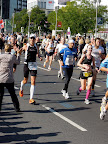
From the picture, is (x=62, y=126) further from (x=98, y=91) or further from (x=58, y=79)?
(x=58, y=79)

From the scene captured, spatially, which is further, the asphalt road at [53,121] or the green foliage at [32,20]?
the green foliage at [32,20]

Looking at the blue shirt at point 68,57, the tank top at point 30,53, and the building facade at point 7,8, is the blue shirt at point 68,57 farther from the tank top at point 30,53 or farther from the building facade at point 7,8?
the building facade at point 7,8

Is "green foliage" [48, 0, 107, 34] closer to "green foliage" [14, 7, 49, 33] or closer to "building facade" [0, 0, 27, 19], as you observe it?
"green foliage" [14, 7, 49, 33]

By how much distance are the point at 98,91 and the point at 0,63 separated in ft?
18.0

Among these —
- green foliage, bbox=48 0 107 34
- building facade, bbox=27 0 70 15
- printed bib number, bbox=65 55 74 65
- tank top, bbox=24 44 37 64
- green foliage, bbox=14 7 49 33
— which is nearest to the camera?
tank top, bbox=24 44 37 64

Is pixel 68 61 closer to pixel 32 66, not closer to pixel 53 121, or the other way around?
pixel 32 66

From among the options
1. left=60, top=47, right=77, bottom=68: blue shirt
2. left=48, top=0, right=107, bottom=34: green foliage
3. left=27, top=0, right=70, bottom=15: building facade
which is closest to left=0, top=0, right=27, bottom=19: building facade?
left=27, top=0, right=70, bottom=15: building facade

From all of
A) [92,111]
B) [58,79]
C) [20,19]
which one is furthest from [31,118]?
[20,19]

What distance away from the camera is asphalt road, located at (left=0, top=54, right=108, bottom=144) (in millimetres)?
7226

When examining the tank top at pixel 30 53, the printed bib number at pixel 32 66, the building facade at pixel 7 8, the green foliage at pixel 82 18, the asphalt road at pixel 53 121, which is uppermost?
the building facade at pixel 7 8

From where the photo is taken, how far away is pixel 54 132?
7.70 meters

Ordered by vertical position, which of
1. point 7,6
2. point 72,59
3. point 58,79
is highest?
point 7,6

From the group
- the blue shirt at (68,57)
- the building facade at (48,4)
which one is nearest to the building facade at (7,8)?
the building facade at (48,4)

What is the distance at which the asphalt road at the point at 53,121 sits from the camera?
7226 millimetres
